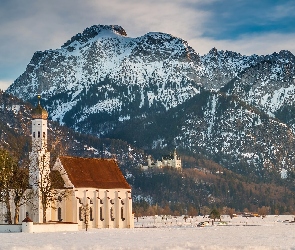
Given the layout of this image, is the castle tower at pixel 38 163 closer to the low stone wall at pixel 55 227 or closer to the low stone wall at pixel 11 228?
the low stone wall at pixel 55 227

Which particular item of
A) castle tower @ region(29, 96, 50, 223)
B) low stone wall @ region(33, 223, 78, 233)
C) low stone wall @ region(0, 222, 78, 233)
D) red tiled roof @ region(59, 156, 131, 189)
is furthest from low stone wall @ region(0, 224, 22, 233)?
red tiled roof @ region(59, 156, 131, 189)

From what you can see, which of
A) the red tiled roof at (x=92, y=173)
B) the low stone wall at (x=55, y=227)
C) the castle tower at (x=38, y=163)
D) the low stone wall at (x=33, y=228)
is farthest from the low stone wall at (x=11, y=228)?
the red tiled roof at (x=92, y=173)

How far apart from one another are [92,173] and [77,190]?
6.70 meters

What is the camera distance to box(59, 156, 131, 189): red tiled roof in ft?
476

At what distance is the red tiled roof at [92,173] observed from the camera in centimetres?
14500

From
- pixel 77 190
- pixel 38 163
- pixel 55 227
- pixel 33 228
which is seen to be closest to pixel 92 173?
pixel 77 190

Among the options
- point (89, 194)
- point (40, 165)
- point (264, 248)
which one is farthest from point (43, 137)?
point (264, 248)

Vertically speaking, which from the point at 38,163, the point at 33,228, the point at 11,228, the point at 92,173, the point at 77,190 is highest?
the point at 38,163

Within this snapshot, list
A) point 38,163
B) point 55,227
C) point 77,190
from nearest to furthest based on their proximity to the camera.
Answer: point 55,227 < point 38,163 < point 77,190

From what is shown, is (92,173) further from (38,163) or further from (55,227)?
(55,227)

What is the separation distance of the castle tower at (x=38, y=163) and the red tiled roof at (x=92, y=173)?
512cm

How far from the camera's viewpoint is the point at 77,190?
144125mm

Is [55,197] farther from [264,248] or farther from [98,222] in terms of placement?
[264,248]

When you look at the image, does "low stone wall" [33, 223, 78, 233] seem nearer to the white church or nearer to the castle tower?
the white church
